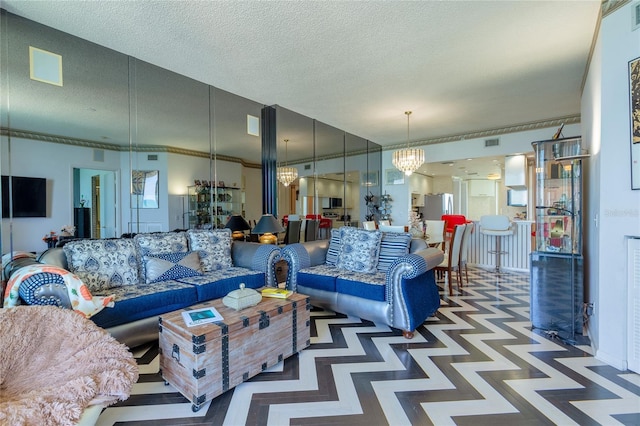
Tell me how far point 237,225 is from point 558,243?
3.72 m

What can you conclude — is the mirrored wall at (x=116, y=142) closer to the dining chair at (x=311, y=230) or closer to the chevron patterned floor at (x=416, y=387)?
the dining chair at (x=311, y=230)

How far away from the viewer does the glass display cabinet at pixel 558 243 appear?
268cm

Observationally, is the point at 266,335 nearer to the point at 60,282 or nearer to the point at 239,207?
the point at 60,282

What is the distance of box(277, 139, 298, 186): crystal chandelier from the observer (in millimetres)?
4840

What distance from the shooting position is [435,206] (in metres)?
8.80

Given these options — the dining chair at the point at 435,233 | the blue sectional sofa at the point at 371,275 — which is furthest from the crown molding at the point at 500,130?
the blue sectional sofa at the point at 371,275

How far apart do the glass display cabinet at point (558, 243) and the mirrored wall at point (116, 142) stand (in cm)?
347

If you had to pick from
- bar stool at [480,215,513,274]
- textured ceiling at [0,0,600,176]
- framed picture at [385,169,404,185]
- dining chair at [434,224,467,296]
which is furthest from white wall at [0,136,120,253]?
bar stool at [480,215,513,274]

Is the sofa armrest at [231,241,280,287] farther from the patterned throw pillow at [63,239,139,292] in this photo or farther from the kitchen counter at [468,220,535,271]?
the kitchen counter at [468,220,535,271]

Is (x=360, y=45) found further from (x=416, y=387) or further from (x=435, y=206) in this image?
(x=435, y=206)

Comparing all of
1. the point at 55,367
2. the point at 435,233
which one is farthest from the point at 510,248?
the point at 55,367

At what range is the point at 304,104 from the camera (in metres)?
4.54

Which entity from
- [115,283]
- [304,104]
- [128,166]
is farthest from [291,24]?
[115,283]

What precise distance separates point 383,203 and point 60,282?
6.28 metres
